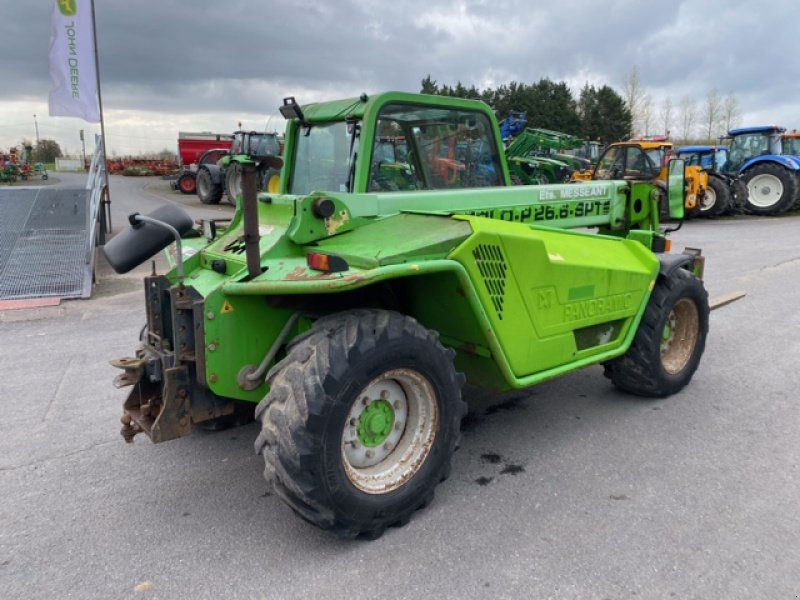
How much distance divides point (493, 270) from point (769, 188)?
18656 mm

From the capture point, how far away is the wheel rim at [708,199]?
690 inches

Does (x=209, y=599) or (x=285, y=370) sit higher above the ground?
(x=285, y=370)

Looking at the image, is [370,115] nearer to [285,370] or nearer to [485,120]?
[485,120]

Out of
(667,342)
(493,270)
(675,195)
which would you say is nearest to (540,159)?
(675,195)

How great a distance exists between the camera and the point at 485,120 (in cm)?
448

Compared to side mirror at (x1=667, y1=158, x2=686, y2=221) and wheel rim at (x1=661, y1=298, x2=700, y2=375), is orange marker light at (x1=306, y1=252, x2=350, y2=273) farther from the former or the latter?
side mirror at (x1=667, y1=158, x2=686, y2=221)

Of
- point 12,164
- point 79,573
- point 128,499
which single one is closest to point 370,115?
point 128,499

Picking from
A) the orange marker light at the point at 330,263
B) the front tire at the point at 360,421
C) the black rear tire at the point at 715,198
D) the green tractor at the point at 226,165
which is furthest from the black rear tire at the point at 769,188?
the orange marker light at the point at 330,263

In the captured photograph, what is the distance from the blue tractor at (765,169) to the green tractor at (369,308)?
16.6m

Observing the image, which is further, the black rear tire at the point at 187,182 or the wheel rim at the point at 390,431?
the black rear tire at the point at 187,182

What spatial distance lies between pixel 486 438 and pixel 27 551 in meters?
2.54

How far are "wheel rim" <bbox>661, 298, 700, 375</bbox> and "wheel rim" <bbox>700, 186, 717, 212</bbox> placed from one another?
14.3 meters

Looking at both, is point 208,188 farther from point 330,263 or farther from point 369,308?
point 330,263

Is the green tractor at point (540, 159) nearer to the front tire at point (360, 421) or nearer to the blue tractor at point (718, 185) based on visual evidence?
the blue tractor at point (718, 185)
